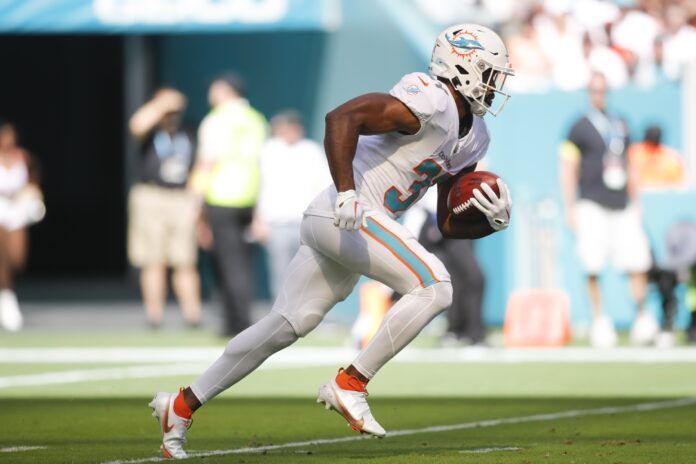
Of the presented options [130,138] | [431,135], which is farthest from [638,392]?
[130,138]

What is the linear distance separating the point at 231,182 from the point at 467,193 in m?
7.43

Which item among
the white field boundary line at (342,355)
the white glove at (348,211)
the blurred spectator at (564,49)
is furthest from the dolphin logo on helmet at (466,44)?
the blurred spectator at (564,49)

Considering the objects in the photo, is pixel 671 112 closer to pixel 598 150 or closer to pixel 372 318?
pixel 598 150

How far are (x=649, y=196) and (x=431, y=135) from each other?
8855 mm

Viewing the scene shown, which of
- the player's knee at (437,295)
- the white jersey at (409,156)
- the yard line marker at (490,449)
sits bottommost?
the yard line marker at (490,449)

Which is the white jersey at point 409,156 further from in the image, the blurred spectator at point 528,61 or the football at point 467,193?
the blurred spectator at point 528,61

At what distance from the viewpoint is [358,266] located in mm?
6754

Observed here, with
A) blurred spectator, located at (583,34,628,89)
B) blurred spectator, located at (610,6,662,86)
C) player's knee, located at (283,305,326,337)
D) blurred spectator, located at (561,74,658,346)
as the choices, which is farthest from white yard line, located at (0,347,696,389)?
player's knee, located at (283,305,326,337)

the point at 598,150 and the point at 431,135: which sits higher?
the point at 431,135

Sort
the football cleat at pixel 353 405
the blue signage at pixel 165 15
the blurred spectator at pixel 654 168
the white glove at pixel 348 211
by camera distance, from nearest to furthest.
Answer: the white glove at pixel 348 211
the football cleat at pixel 353 405
the blurred spectator at pixel 654 168
the blue signage at pixel 165 15

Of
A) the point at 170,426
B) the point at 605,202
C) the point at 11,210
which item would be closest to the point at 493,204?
the point at 170,426

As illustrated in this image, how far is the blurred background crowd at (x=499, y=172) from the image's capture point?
13.8m

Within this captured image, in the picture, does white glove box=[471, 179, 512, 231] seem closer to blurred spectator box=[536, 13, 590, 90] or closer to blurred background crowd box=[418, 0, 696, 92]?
blurred background crowd box=[418, 0, 696, 92]

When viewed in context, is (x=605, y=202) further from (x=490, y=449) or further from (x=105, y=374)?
(x=490, y=449)
